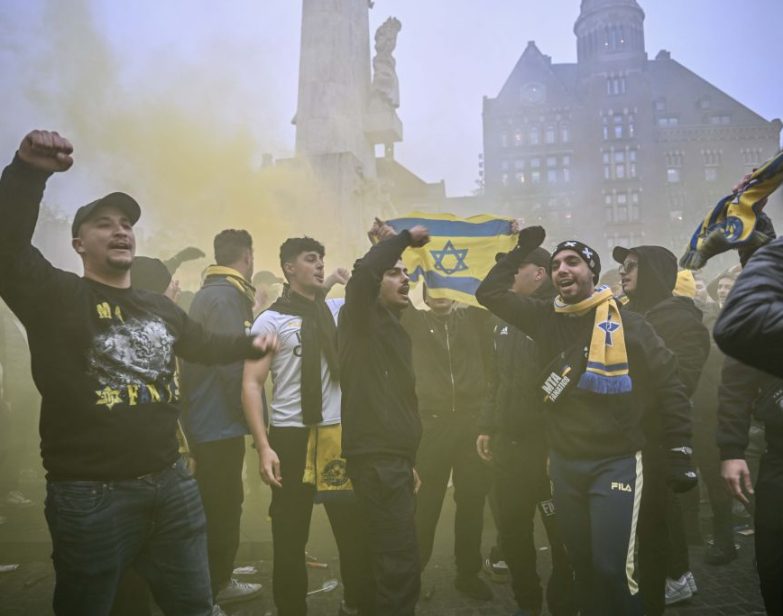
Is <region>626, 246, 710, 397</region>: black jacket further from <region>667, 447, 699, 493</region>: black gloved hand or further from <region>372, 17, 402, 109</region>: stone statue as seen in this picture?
<region>372, 17, 402, 109</region>: stone statue

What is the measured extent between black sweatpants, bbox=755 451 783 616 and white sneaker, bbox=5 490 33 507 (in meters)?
6.80

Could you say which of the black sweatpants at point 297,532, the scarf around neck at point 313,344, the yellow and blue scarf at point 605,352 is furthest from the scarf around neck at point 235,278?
the yellow and blue scarf at point 605,352

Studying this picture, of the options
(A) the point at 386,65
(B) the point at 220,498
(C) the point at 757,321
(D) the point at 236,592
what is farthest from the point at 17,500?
(A) the point at 386,65

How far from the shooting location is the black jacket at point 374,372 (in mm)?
3328

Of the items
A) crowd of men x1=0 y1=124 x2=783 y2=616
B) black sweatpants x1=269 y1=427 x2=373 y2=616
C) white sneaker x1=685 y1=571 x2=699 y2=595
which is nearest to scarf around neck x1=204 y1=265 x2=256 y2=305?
crowd of men x1=0 y1=124 x2=783 y2=616

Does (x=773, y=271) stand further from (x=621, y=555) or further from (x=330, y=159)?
(x=330, y=159)

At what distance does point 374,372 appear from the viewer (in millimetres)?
3438

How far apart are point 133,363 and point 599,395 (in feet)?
7.46

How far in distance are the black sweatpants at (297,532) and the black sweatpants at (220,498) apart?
0.64 meters

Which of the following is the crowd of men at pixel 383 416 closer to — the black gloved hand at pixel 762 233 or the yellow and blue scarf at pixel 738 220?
the black gloved hand at pixel 762 233

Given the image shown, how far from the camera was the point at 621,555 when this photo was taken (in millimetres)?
2984

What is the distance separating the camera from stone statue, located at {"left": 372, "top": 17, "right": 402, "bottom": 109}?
1513cm

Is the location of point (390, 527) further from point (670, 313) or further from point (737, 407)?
point (670, 313)

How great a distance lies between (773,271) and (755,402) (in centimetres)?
168
